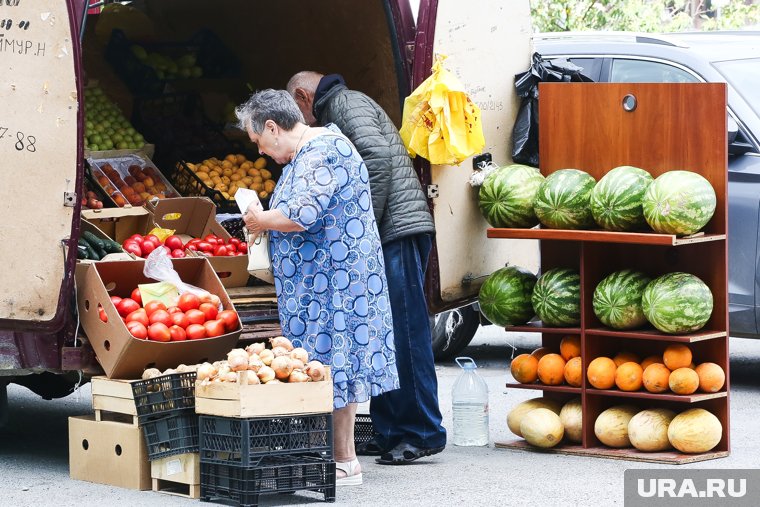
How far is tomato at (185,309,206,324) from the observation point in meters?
6.59

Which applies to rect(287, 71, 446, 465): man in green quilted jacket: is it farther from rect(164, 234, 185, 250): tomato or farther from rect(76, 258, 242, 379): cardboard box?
rect(164, 234, 185, 250): tomato

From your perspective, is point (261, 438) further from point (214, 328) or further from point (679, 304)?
point (679, 304)

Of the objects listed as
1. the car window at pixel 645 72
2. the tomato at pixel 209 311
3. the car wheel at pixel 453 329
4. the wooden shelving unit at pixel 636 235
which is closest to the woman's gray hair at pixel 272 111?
the tomato at pixel 209 311

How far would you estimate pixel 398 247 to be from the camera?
23.3ft

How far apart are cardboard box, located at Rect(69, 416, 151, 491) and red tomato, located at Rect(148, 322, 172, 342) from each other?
42 centimetres

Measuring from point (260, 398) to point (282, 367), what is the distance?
176 mm

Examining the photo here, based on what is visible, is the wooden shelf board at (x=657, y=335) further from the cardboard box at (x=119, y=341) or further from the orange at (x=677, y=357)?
the cardboard box at (x=119, y=341)

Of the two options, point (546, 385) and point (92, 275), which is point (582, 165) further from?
point (92, 275)

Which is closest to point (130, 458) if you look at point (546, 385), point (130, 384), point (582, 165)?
point (130, 384)

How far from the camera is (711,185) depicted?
6.86 m

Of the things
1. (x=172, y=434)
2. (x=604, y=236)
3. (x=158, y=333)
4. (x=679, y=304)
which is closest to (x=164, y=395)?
(x=172, y=434)

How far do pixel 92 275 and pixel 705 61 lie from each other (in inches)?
187

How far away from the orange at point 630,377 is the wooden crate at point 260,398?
171cm

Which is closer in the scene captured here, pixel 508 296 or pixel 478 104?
pixel 508 296
